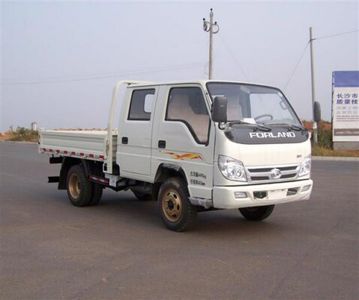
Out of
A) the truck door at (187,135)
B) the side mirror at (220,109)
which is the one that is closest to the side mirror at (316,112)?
the truck door at (187,135)

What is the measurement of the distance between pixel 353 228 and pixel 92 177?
4894mm

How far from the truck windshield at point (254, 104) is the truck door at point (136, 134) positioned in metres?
1.24

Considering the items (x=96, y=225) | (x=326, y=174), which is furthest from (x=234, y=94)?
(x=326, y=174)

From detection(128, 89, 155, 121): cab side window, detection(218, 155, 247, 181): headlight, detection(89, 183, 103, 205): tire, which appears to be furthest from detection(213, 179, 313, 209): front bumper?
detection(89, 183, 103, 205): tire

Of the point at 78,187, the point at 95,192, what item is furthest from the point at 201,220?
the point at 78,187

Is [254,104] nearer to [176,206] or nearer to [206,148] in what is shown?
[206,148]

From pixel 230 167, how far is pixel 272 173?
74cm

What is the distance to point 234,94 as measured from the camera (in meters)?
7.92

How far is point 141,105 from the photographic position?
867 cm

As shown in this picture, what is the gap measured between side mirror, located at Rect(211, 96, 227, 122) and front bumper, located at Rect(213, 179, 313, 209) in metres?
0.95

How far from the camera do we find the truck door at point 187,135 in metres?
7.28

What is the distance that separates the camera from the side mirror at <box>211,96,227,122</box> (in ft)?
22.6

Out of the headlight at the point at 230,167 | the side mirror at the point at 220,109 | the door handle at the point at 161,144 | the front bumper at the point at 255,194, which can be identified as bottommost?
the front bumper at the point at 255,194

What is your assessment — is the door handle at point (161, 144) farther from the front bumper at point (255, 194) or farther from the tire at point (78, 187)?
the tire at point (78, 187)
